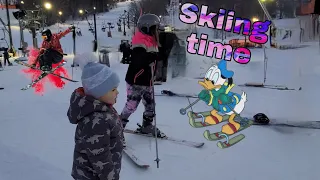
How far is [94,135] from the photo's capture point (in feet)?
7.72

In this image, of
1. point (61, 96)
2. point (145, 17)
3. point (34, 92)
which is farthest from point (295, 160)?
point (34, 92)

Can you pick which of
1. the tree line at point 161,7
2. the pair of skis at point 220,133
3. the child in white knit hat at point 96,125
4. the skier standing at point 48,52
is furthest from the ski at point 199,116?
the skier standing at point 48,52

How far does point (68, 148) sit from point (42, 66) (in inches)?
210

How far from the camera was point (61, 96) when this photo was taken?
8.38 m

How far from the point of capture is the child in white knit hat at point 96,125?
236 centimetres

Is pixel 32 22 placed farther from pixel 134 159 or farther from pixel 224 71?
pixel 134 159

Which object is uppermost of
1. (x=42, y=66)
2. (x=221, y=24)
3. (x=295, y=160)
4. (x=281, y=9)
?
(x=281, y=9)

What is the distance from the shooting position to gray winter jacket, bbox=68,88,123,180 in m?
2.36

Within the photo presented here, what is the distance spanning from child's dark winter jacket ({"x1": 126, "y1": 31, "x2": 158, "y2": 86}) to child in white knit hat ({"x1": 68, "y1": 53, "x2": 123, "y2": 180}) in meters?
2.22

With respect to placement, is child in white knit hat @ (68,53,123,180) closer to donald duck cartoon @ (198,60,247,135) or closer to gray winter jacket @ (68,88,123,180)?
gray winter jacket @ (68,88,123,180)

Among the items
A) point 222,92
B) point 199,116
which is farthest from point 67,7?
point 222,92

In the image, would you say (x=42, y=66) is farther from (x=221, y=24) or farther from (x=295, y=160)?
(x=295, y=160)

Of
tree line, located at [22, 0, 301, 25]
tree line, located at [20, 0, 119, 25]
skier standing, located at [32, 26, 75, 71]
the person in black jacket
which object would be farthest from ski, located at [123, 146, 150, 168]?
tree line, located at [20, 0, 119, 25]

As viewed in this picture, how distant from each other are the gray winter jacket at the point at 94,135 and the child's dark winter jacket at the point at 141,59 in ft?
7.70
